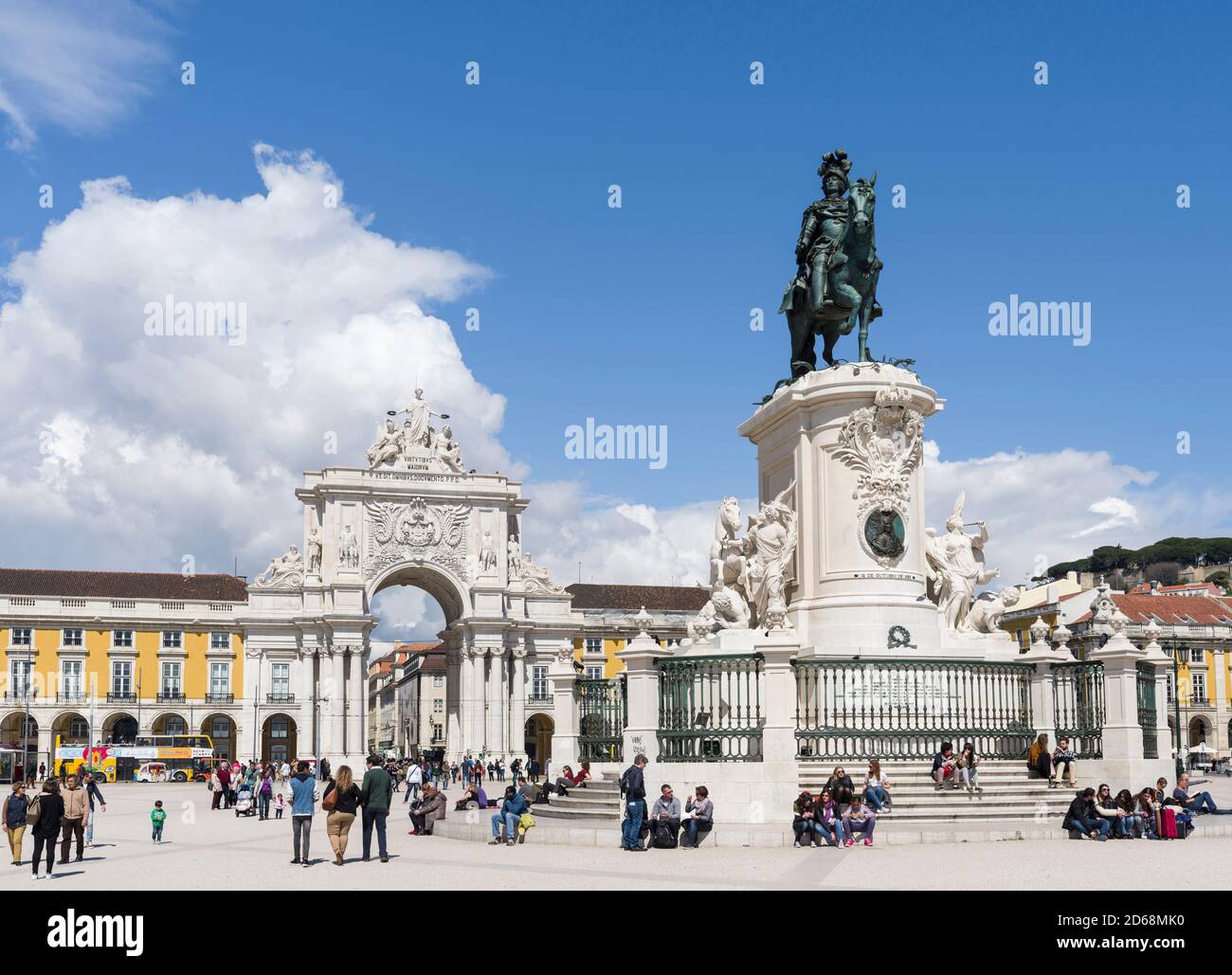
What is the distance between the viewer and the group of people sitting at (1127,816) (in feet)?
56.0

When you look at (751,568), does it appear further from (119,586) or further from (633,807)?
(119,586)

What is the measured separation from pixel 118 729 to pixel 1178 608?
59177 millimetres

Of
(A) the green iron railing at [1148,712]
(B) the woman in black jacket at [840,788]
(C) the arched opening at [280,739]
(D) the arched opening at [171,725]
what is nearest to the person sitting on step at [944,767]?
(B) the woman in black jacket at [840,788]

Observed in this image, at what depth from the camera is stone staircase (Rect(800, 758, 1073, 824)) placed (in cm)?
1747

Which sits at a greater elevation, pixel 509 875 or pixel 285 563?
pixel 285 563

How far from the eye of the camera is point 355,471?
7706 centimetres

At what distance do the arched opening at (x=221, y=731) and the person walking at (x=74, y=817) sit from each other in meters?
61.7

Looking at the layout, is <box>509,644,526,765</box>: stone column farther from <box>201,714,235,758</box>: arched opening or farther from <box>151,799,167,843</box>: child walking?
<box>151,799,167,843</box>: child walking

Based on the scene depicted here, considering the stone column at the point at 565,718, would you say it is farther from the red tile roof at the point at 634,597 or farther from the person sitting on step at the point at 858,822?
the red tile roof at the point at 634,597

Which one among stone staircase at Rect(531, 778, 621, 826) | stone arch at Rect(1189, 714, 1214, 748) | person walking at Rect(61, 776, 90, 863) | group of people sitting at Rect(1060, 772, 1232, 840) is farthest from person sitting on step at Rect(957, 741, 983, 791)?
stone arch at Rect(1189, 714, 1214, 748)

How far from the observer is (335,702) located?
73.0 m

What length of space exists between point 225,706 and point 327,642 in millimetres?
8022

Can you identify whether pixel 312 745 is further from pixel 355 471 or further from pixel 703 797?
pixel 703 797
